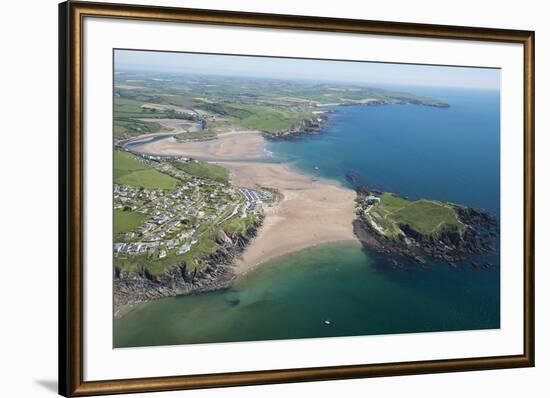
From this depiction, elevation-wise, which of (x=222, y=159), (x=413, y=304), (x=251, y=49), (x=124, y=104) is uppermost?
(x=251, y=49)

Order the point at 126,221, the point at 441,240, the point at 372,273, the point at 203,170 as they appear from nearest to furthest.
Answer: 1. the point at 126,221
2. the point at 203,170
3. the point at 372,273
4. the point at 441,240

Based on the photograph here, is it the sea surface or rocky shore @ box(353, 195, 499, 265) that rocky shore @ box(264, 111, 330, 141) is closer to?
the sea surface

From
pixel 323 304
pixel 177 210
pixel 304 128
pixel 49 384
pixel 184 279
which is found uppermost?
pixel 304 128

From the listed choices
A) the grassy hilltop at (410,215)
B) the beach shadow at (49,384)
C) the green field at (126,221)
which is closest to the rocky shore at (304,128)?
the grassy hilltop at (410,215)

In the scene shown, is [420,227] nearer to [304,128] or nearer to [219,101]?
[304,128]

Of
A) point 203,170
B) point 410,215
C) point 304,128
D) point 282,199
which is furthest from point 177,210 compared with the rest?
point 410,215

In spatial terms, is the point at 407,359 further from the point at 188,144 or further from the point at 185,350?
the point at 188,144

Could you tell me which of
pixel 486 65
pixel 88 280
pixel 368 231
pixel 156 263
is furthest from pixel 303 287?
pixel 486 65
